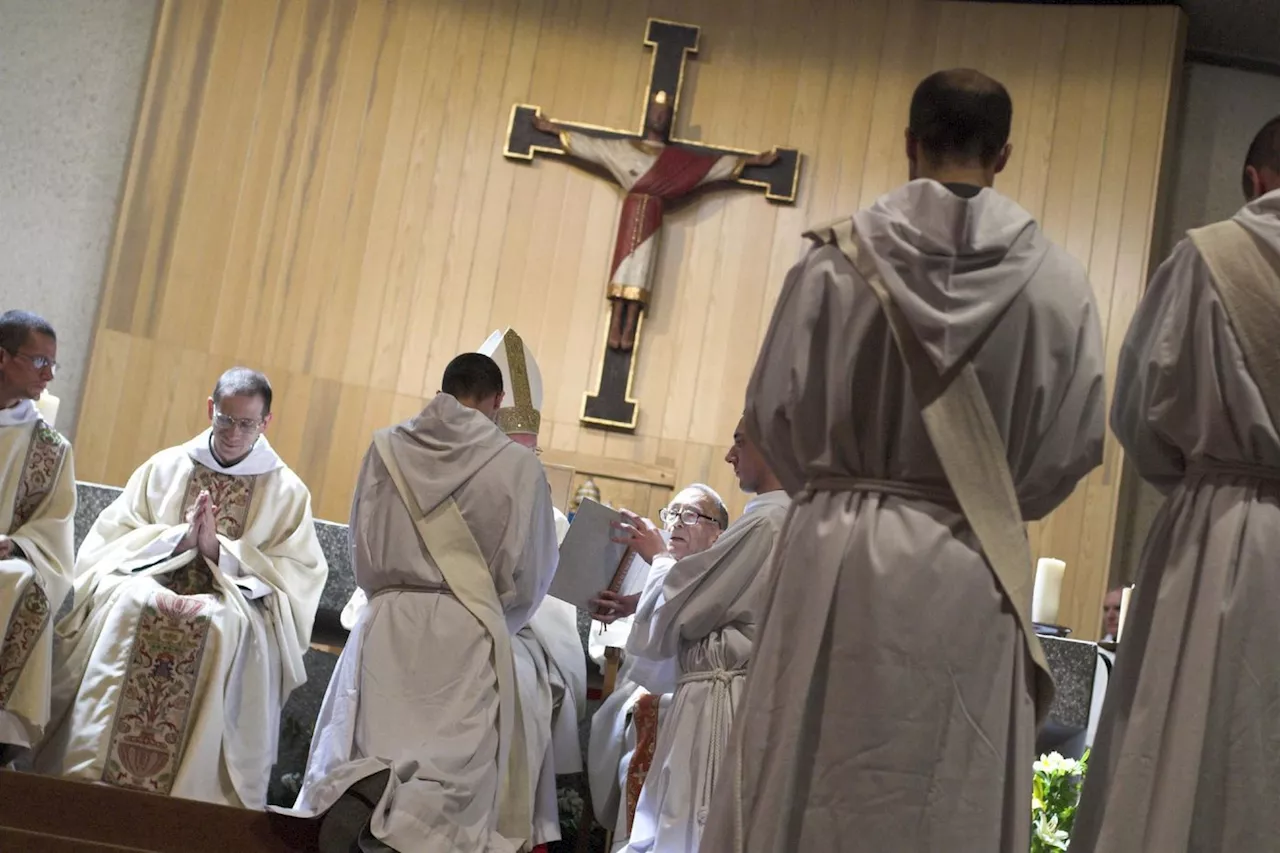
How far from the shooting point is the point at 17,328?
17.4ft

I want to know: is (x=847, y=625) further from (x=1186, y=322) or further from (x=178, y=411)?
(x=178, y=411)

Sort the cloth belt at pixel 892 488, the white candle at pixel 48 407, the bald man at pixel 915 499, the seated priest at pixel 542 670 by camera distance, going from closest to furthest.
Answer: the bald man at pixel 915 499 < the cloth belt at pixel 892 488 < the seated priest at pixel 542 670 < the white candle at pixel 48 407

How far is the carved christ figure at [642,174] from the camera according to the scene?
8148 mm

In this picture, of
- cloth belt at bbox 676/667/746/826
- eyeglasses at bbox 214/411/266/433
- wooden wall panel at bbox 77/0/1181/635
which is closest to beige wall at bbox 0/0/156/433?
wooden wall panel at bbox 77/0/1181/635

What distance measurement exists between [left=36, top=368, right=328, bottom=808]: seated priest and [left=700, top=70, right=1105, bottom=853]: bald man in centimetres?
321

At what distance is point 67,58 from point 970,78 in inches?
272

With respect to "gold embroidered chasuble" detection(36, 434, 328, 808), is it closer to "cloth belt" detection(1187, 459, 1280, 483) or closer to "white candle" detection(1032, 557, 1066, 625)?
"white candle" detection(1032, 557, 1066, 625)

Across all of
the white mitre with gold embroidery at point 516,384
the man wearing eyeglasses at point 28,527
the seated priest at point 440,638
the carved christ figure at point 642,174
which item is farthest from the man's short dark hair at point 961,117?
the carved christ figure at point 642,174

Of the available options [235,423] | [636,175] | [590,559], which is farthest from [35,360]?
[636,175]

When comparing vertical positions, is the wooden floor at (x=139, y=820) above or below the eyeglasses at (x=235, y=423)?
below

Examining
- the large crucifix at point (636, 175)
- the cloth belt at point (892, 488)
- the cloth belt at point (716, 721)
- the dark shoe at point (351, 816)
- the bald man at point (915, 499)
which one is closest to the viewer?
the bald man at point (915, 499)

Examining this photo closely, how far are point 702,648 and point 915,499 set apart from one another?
7.14 ft

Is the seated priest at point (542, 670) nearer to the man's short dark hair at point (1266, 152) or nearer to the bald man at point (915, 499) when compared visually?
the bald man at point (915, 499)

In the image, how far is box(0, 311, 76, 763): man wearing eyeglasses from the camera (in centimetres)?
510
